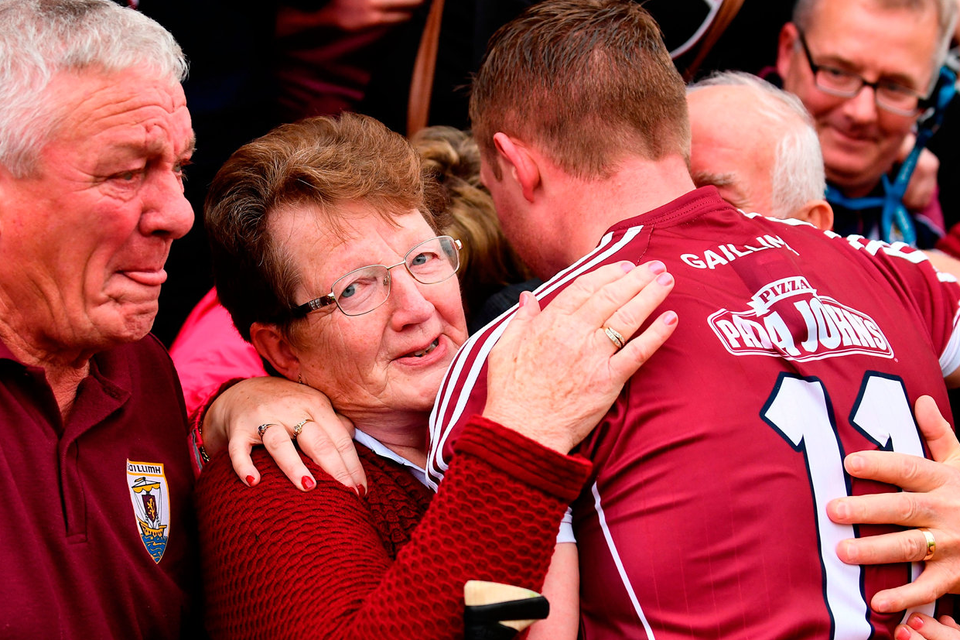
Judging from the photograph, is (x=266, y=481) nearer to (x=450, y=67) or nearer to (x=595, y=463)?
(x=595, y=463)

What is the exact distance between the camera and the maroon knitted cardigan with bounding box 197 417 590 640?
1.51 m

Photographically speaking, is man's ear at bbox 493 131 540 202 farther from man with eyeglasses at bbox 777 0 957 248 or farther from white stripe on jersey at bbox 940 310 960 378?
man with eyeglasses at bbox 777 0 957 248

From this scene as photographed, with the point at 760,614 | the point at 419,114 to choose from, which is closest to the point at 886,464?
the point at 760,614

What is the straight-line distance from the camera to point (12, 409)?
67.6 inches

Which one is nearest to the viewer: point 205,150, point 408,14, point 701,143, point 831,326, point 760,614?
point 760,614

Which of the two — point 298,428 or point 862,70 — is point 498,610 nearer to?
point 298,428

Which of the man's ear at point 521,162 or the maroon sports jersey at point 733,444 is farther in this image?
the man's ear at point 521,162

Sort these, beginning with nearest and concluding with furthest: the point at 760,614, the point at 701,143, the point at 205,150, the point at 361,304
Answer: the point at 760,614 < the point at 361,304 < the point at 701,143 < the point at 205,150

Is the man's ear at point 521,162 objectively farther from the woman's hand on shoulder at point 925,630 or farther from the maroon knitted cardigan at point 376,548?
the woman's hand on shoulder at point 925,630

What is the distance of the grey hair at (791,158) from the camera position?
104 inches

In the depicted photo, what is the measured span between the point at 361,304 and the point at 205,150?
1.21m

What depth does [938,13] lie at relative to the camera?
3457 millimetres

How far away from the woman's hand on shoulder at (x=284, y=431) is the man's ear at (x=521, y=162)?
679mm

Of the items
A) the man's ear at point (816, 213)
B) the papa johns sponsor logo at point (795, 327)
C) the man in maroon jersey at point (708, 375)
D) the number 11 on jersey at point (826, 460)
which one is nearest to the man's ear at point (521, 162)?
the man in maroon jersey at point (708, 375)
